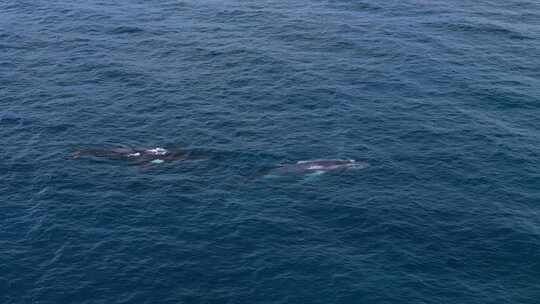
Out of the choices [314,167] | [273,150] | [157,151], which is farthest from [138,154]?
[314,167]

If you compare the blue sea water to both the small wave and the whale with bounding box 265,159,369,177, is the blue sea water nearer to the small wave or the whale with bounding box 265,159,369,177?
the small wave

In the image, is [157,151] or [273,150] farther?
[273,150]

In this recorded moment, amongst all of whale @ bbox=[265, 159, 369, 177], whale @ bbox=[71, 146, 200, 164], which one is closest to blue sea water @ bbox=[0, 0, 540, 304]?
whale @ bbox=[265, 159, 369, 177]

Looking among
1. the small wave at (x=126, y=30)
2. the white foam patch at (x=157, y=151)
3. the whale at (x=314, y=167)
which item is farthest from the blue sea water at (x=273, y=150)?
the white foam patch at (x=157, y=151)

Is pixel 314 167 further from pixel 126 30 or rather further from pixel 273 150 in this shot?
pixel 126 30

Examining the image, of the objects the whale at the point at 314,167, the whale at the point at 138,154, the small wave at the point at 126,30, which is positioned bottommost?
the whale at the point at 314,167

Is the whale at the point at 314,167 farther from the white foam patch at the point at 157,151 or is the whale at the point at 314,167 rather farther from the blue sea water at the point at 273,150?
the white foam patch at the point at 157,151
